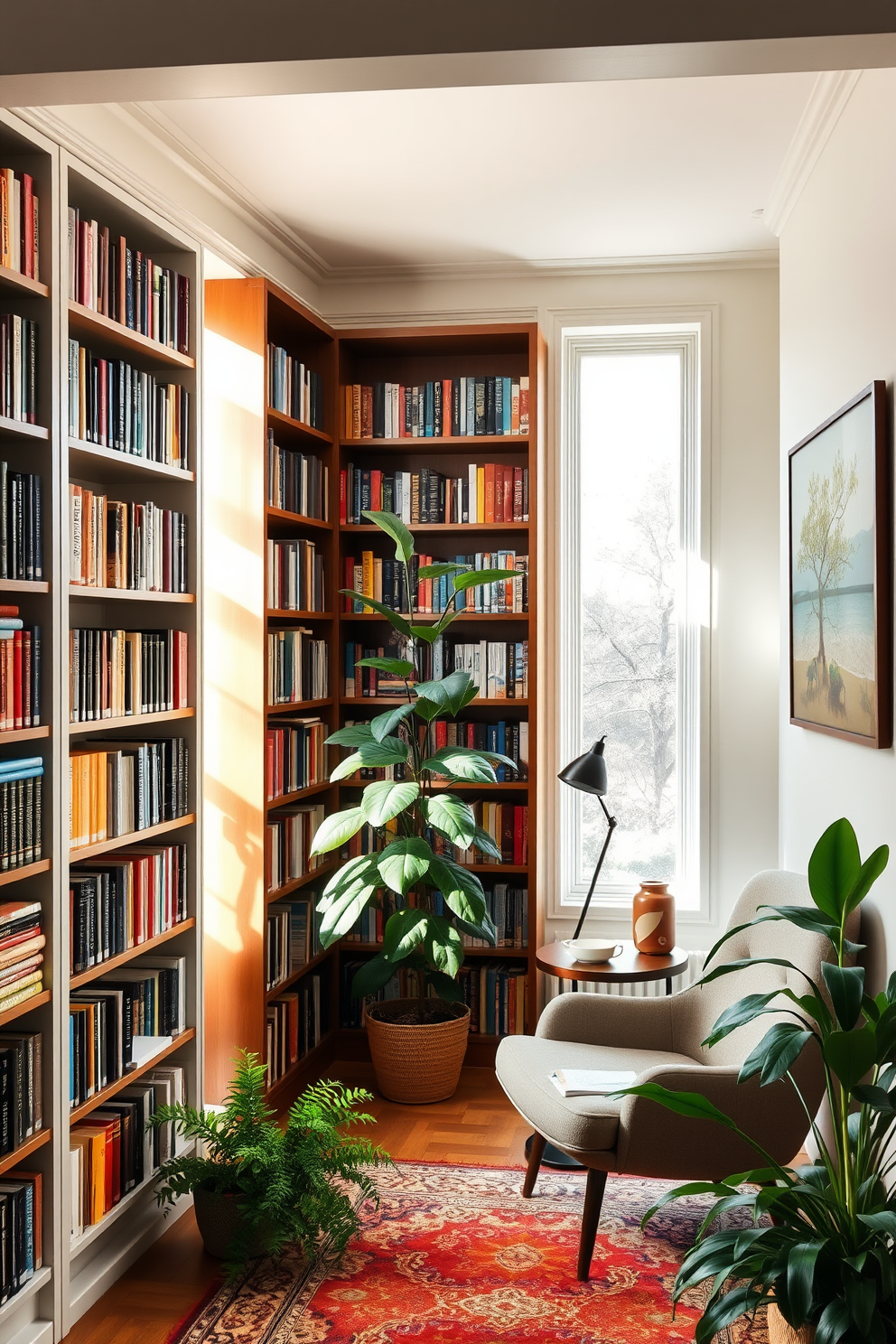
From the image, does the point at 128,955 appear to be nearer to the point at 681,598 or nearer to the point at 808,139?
the point at 681,598

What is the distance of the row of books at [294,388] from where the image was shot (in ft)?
12.5

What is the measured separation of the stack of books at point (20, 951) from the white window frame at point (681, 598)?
2.39 metres

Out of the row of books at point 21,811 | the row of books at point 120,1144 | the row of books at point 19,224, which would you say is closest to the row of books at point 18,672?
the row of books at point 21,811

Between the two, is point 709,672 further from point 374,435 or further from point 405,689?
point 374,435

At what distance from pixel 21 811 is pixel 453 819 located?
1516mm

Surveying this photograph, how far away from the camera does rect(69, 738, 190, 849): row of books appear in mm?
2631

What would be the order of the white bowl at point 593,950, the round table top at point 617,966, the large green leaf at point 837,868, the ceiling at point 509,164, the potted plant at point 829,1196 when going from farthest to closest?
the white bowl at point 593,950 < the round table top at point 617,966 < the ceiling at point 509,164 < the large green leaf at point 837,868 < the potted plant at point 829,1196

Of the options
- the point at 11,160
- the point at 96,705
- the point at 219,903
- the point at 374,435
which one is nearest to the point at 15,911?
the point at 96,705

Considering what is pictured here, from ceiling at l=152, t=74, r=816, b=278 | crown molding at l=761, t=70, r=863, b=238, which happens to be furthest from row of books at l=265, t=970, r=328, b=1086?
crown molding at l=761, t=70, r=863, b=238

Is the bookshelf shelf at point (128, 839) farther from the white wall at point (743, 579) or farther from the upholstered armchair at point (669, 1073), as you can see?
the white wall at point (743, 579)

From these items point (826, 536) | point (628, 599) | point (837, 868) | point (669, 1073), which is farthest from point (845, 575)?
point (628, 599)

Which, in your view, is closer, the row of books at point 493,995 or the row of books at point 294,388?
the row of books at point 294,388

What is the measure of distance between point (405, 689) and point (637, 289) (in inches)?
70.3

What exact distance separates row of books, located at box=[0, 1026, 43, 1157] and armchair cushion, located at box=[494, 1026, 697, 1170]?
1166 mm
